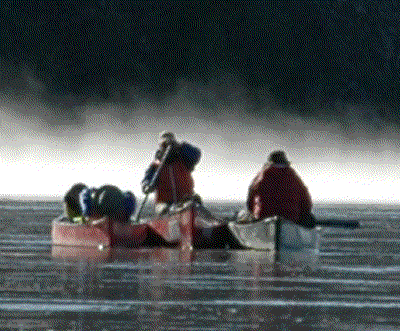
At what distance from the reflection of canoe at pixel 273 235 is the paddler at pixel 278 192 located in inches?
10.4

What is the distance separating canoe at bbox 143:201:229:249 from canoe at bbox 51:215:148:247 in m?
0.49

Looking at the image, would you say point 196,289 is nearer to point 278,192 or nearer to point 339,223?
point 278,192

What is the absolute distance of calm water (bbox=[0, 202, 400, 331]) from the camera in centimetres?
1934

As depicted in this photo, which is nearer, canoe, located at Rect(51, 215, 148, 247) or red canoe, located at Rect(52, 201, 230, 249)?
red canoe, located at Rect(52, 201, 230, 249)

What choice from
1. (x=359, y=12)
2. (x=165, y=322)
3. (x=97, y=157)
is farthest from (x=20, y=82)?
(x=165, y=322)

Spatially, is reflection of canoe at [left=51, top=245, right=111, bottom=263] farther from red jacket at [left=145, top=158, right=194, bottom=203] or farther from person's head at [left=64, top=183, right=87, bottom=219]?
red jacket at [left=145, top=158, right=194, bottom=203]

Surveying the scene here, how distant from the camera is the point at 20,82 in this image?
172m

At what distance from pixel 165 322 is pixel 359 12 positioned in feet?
566

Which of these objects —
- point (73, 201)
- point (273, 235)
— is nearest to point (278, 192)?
point (273, 235)

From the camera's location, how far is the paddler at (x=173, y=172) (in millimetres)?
34312

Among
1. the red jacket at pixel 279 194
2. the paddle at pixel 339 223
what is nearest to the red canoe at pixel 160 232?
the red jacket at pixel 279 194

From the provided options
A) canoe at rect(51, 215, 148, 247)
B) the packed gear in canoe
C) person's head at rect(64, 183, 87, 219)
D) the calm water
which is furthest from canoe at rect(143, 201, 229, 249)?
person's head at rect(64, 183, 87, 219)

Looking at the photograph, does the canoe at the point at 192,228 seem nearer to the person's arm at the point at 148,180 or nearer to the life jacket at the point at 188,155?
the person's arm at the point at 148,180

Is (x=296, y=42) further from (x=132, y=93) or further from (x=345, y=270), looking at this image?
(x=345, y=270)
